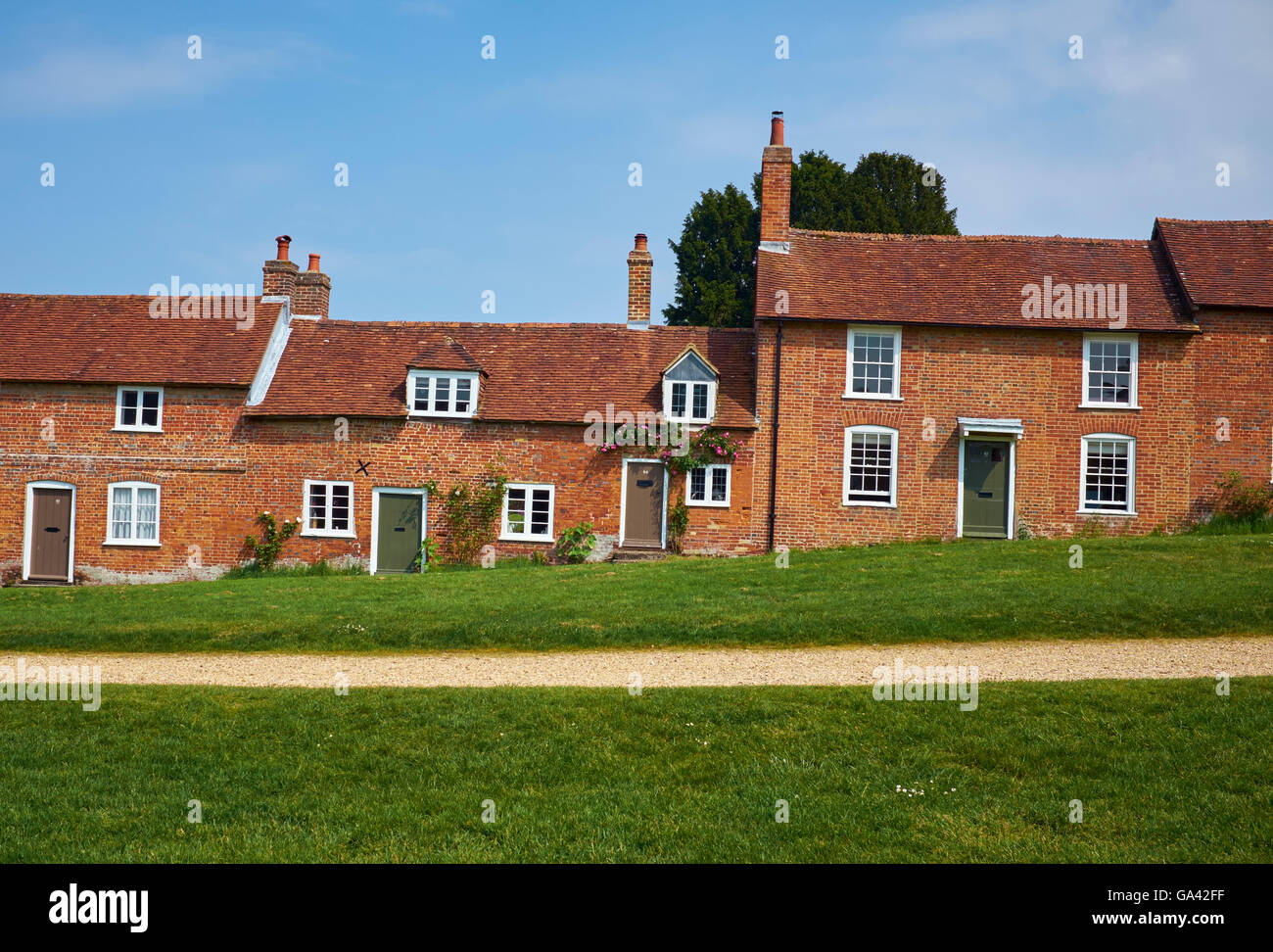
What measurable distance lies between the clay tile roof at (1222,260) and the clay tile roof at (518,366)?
10.9m

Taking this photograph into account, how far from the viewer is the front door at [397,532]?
76.3ft

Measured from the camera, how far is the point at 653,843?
231 inches

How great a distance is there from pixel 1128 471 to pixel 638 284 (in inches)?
521

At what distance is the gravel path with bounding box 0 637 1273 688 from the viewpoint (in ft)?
33.5

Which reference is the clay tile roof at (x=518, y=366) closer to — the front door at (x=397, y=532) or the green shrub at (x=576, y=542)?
the front door at (x=397, y=532)

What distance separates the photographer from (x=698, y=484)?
2314cm

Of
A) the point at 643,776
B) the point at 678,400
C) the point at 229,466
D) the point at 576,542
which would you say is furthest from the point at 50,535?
the point at 643,776

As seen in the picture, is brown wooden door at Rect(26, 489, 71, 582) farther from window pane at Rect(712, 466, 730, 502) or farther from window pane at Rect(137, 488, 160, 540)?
window pane at Rect(712, 466, 730, 502)

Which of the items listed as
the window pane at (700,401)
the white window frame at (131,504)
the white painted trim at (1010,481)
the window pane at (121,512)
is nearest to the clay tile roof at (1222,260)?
the white painted trim at (1010,481)

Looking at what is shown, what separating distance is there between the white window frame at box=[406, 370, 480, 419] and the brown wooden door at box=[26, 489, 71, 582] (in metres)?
9.03

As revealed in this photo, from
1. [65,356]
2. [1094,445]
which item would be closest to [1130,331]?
[1094,445]

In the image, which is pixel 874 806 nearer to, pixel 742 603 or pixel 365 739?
pixel 365 739

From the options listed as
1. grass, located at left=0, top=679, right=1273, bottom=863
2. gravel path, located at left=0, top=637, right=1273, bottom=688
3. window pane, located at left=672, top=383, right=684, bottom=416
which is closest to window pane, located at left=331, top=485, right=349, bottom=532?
window pane, located at left=672, top=383, right=684, bottom=416
